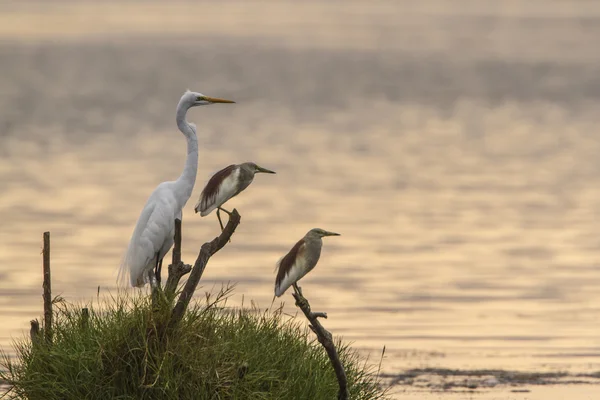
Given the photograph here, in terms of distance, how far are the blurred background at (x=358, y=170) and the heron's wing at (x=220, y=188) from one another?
12.5 feet

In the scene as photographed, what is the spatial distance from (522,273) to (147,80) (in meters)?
32.5

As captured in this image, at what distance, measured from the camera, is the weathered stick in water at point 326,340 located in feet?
34.1

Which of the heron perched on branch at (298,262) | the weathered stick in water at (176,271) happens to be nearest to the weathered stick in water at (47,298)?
the weathered stick in water at (176,271)

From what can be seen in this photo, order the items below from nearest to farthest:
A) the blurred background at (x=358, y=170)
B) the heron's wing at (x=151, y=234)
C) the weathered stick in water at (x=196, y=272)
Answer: the weathered stick in water at (x=196, y=272)
the heron's wing at (x=151, y=234)
the blurred background at (x=358, y=170)

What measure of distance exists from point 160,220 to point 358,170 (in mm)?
17372

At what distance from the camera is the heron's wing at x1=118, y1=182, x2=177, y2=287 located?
12.8 m

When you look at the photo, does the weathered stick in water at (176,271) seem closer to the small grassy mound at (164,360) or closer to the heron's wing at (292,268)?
the small grassy mound at (164,360)

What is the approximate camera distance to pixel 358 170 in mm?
30016

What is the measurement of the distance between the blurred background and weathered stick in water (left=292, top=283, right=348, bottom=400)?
3.89m

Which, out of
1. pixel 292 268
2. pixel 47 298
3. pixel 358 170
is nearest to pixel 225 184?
pixel 292 268

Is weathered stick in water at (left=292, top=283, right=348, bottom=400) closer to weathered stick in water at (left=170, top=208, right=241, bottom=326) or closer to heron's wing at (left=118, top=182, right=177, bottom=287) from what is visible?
weathered stick in water at (left=170, top=208, right=241, bottom=326)

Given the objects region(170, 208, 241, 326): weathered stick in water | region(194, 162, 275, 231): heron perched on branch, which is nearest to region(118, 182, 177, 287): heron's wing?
region(194, 162, 275, 231): heron perched on branch

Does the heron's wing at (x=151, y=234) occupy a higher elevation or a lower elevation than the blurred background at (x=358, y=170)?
lower

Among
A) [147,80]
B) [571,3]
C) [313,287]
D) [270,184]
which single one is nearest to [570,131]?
[270,184]
